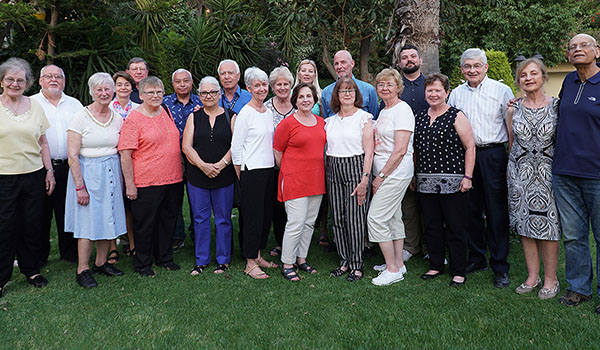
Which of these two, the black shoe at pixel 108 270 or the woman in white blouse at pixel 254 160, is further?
the black shoe at pixel 108 270

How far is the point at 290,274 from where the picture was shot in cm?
425

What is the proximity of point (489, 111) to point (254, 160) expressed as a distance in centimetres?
218

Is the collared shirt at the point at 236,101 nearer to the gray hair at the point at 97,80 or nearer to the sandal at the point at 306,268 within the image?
the gray hair at the point at 97,80

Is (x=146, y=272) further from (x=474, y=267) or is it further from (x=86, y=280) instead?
(x=474, y=267)

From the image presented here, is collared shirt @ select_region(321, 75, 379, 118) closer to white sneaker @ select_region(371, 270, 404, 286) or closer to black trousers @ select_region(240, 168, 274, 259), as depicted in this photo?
black trousers @ select_region(240, 168, 274, 259)

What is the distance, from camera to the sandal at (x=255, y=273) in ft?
14.1

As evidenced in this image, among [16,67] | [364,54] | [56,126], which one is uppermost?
[364,54]

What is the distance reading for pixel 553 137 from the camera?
3459 millimetres

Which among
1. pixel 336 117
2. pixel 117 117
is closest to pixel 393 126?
pixel 336 117

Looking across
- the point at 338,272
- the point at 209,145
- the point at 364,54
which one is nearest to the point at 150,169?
the point at 209,145

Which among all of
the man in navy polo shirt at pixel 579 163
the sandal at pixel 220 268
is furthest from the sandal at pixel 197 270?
the man in navy polo shirt at pixel 579 163

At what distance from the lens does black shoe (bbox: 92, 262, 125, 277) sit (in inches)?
172

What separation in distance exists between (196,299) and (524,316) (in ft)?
8.61

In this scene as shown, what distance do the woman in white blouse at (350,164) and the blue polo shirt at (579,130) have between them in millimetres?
1500
